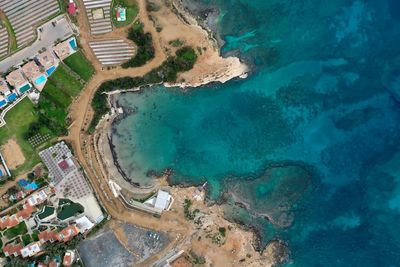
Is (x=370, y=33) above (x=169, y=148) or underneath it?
above

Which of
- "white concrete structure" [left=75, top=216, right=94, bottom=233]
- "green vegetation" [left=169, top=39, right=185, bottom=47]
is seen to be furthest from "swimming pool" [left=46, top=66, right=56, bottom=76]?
"white concrete structure" [left=75, top=216, right=94, bottom=233]

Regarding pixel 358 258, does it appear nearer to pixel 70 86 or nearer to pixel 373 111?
pixel 373 111

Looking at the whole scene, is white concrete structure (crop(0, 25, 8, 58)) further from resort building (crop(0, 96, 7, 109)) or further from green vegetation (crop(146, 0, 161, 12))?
green vegetation (crop(146, 0, 161, 12))

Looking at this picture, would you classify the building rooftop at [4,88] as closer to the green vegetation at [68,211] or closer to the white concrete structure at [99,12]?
the white concrete structure at [99,12]

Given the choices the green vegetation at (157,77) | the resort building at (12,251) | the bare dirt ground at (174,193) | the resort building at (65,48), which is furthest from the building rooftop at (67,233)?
the resort building at (65,48)

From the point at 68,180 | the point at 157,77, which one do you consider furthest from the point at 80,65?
the point at 68,180

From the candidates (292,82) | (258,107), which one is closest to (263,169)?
(258,107)

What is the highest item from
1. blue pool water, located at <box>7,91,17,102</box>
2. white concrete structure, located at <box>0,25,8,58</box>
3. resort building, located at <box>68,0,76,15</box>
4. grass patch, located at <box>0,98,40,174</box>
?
resort building, located at <box>68,0,76,15</box>
